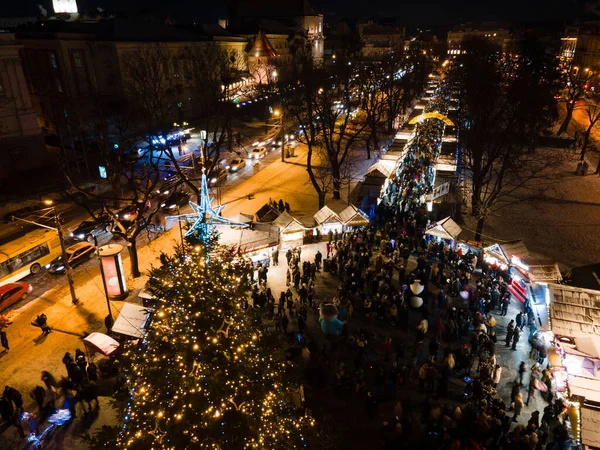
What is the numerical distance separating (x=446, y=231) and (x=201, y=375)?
15.0 metres

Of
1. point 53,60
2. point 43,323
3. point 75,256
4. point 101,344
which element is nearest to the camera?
point 101,344

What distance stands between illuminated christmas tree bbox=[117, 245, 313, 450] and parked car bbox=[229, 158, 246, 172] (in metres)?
26.3

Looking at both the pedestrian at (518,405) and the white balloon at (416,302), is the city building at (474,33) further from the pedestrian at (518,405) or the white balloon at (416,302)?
the pedestrian at (518,405)

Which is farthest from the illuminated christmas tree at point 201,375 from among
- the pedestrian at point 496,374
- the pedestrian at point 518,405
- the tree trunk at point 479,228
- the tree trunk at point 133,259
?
the tree trunk at point 479,228

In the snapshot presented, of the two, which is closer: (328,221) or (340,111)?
(328,221)

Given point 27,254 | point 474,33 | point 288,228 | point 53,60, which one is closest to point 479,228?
point 288,228

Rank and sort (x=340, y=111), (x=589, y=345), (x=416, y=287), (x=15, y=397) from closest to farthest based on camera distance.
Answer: (x=15, y=397) → (x=589, y=345) → (x=416, y=287) → (x=340, y=111)

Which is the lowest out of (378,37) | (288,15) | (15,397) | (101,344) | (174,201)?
(174,201)

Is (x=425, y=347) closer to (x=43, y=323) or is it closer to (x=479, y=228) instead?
(x=479, y=228)

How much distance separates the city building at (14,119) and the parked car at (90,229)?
41.1 feet

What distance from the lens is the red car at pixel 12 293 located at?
15330mm

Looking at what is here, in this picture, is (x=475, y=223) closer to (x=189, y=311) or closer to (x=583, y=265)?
(x=583, y=265)

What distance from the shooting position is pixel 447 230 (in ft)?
60.3

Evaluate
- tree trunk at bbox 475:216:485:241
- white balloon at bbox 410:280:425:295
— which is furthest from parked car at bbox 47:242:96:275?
tree trunk at bbox 475:216:485:241
